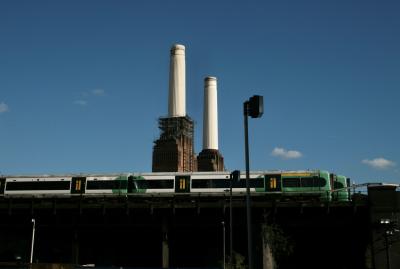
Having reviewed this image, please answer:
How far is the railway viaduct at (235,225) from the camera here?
185 feet

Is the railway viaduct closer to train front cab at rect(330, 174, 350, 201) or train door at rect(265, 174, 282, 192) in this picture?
train door at rect(265, 174, 282, 192)

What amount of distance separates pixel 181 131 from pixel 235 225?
78.8 m

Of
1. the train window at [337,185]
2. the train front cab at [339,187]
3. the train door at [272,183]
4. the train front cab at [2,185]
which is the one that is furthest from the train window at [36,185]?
the train window at [337,185]

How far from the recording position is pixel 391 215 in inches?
2180

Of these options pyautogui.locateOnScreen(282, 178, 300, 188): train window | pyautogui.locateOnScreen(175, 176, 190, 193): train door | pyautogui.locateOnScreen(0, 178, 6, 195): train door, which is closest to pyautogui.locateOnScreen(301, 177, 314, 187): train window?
pyautogui.locateOnScreen(282, 178, 300, 188): train window

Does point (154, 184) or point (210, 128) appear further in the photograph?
point (210, 128)

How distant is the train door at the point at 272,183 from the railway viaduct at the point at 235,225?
1513 mm

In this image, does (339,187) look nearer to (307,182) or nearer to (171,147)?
(307,182)

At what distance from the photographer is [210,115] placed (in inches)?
5103

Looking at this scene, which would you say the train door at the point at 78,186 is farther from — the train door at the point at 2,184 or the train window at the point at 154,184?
the train door at the point at 2,184

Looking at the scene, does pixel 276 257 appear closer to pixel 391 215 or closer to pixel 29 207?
pixel 391 215

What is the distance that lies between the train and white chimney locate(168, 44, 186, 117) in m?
59.3

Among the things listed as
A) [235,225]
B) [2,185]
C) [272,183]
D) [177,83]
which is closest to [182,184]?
[235,225]

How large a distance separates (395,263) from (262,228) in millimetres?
15189
